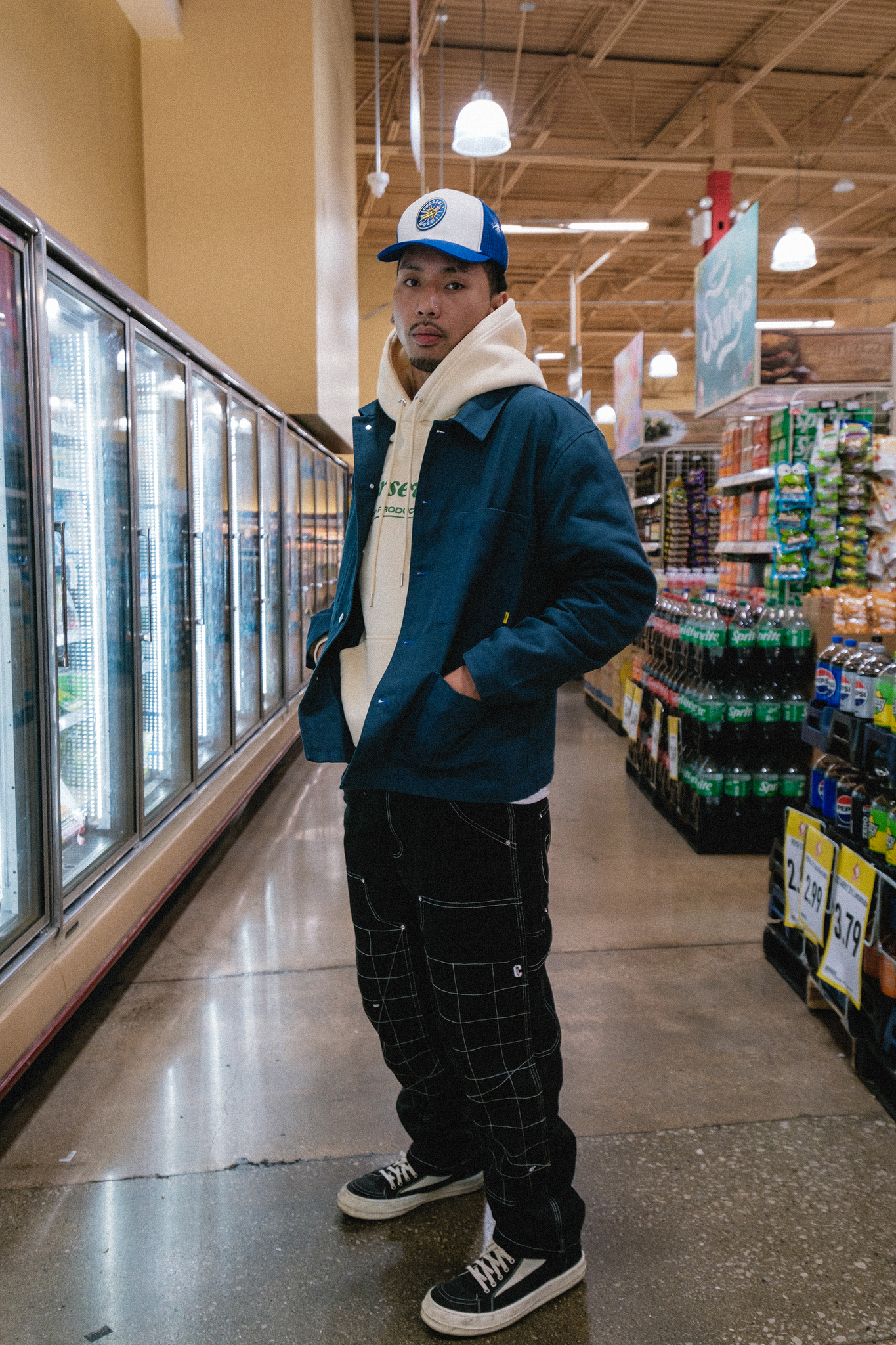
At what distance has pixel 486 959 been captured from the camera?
5.33 feet

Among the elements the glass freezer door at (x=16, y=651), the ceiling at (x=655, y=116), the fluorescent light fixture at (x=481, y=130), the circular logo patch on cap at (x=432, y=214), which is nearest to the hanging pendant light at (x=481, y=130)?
the fluorescent light fixture at (x=481, y=130)

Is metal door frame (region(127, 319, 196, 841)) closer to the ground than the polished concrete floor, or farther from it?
farther from it

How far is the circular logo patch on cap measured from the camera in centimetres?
158

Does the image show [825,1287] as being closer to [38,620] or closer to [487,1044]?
[487,1044]

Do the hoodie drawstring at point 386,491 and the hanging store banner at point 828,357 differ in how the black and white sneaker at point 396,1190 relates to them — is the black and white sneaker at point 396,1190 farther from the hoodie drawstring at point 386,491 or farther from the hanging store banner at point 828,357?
A: the hanging store banner at point 828,357

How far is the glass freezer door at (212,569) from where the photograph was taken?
459 cm

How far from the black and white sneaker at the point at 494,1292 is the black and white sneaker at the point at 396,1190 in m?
0.26

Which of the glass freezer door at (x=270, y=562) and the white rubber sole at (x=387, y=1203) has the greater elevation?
the glass freezer door at (x=270, y=562)

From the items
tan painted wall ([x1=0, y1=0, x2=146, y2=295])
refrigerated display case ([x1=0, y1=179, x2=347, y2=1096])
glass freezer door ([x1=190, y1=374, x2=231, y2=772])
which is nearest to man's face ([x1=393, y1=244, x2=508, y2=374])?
refrigerated display case ([x1=0, y1=179, x2=347, y2=1096])

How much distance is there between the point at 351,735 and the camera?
5.61ft

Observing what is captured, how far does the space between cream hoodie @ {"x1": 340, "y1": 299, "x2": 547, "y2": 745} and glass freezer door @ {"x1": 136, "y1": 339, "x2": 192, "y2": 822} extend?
2111mm

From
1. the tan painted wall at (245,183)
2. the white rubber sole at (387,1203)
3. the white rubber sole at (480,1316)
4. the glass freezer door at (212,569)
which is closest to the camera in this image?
the white rubber sole at (480,1316)

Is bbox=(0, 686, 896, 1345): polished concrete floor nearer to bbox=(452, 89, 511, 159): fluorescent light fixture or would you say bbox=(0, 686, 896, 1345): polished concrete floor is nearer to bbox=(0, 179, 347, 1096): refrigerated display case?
bbox=(0, 179, 347, 1096): refrigerated display case

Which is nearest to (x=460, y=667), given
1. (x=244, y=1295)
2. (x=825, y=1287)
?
(x=244, y=1295)
